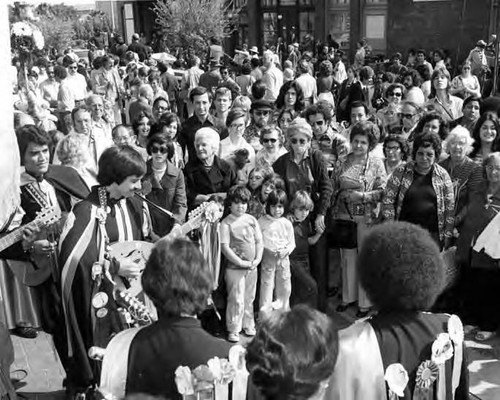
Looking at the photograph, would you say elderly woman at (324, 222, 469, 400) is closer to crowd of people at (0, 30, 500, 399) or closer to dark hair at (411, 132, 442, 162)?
crowd of people at (0, 30, 500, 399)

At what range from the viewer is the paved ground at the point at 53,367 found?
4504 mm

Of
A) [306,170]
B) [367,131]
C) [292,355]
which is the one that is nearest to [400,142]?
[367,131]

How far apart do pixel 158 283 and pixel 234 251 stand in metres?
2.61

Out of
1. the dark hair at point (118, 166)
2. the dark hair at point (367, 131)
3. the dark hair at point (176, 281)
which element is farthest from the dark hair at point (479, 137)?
the dark hair at point (176, 281)

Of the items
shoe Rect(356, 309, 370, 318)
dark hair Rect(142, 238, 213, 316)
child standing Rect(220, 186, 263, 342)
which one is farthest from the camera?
shoe Rect(356, 309, 370, 318)

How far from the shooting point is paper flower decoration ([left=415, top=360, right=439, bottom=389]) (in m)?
2.40

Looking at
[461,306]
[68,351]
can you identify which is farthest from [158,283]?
[461,306]

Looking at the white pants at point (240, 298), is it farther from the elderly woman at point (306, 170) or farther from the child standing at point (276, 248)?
the elderly woman at point (306, 170)

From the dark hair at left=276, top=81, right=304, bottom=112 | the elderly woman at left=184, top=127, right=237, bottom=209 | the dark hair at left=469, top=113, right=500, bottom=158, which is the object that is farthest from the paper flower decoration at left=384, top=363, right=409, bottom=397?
the dark hair at left=276, top=81, right=304, bottom=112

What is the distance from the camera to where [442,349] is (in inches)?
95.0

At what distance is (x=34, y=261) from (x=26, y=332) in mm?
1322

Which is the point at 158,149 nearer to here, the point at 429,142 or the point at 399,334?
the point at 429,142

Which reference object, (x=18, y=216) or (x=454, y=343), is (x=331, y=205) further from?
(x=454, y=343)

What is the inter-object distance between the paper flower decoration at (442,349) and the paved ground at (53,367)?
210cm
